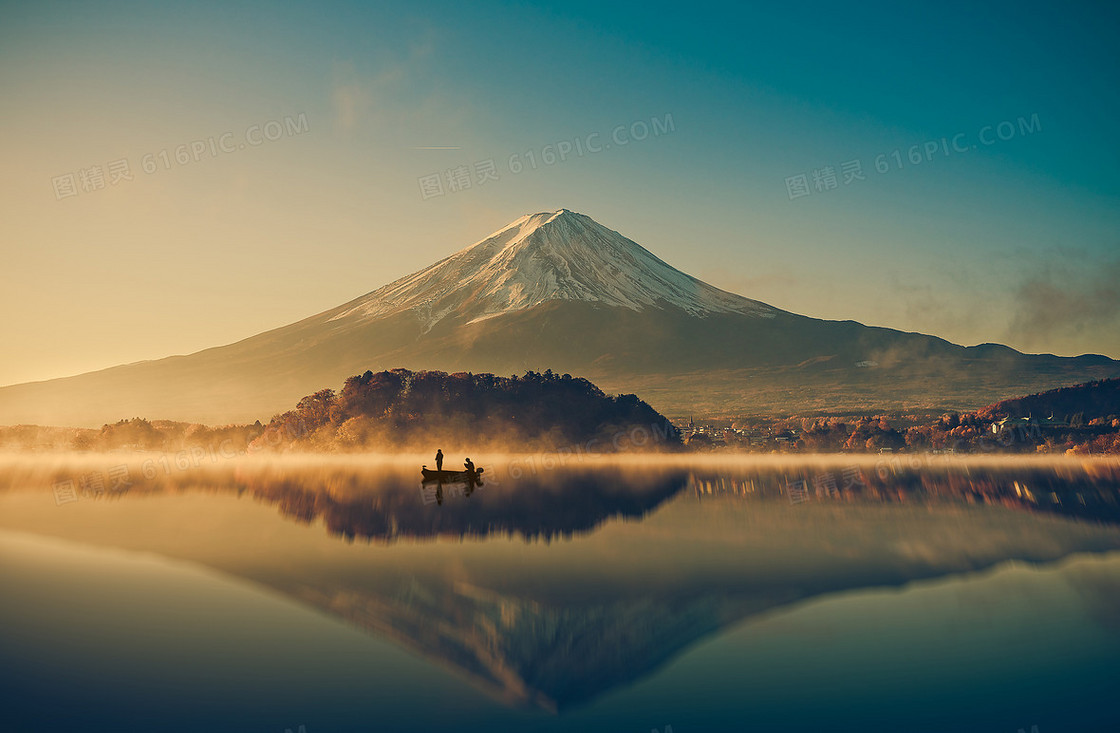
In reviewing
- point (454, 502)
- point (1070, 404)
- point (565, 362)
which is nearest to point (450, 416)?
point (454, 502)

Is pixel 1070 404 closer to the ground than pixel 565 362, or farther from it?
closer to the ground

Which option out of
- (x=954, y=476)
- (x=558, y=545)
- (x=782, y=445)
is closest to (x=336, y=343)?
(x=782, y=445)

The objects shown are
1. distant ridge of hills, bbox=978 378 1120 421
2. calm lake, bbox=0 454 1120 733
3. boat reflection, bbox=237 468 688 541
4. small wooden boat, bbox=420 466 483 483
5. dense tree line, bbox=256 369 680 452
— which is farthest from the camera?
distant ridge of hills, bbox=978 378 1120 421

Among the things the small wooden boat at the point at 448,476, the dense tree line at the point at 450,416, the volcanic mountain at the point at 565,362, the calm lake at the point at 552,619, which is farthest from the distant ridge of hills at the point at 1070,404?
the small wooden boat at the point at 448,476

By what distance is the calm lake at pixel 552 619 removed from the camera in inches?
389

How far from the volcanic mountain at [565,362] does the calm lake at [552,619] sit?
378ft

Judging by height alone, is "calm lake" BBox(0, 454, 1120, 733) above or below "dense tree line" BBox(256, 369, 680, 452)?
below

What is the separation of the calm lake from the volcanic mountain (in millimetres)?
115126

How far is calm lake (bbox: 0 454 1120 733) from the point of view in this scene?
389 inches

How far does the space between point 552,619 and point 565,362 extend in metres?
153

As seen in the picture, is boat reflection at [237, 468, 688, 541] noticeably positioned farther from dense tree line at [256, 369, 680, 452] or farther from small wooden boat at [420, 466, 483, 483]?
dense tree line at [256, 369, 680, 452]

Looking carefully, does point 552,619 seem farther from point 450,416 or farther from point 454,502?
point 450,416

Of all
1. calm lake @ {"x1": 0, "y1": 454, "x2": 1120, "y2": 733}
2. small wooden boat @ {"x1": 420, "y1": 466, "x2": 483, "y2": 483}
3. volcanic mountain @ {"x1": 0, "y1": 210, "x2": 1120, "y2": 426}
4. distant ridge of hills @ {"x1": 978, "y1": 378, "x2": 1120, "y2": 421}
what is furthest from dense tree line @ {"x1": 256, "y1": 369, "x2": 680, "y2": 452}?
volcanic mountain @ {"x1": 0, "y1": 210, "x2": 1120, "y2": 426}

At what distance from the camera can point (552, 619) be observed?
45.3 ft
